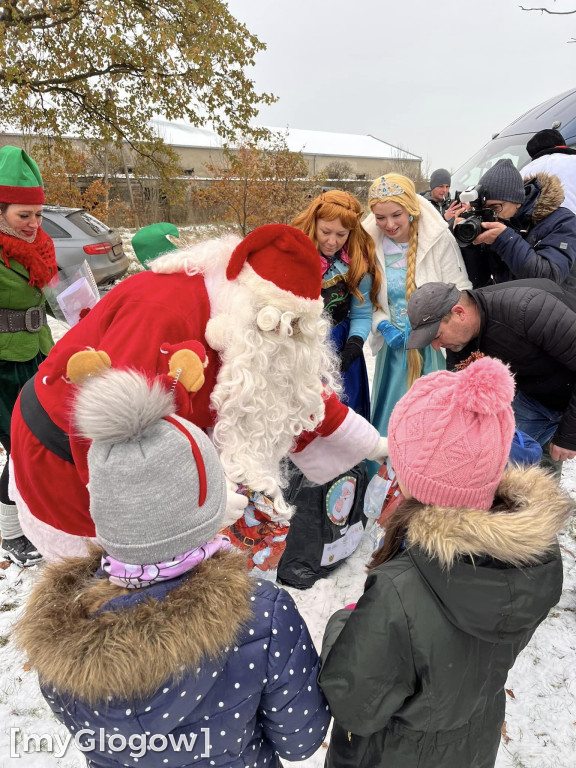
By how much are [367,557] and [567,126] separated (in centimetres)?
488

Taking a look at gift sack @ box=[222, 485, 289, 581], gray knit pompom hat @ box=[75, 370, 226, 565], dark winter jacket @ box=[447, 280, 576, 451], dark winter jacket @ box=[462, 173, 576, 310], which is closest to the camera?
gray knit pompom hat @ box=[75, 370, 226, 565]

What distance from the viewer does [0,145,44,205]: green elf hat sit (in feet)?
8.46

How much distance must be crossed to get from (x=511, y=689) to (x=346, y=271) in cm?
239

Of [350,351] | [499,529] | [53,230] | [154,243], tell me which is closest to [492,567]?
[499,529]

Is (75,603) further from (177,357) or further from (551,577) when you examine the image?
(551,577)

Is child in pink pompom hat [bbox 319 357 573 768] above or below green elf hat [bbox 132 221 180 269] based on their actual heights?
below

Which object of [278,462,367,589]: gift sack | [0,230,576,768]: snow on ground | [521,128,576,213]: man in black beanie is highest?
[521,128,576,213]: man in black beanie

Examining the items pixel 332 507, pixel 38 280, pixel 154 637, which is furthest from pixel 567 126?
pixel 154 637

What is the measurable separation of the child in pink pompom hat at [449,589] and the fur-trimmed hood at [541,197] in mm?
2184

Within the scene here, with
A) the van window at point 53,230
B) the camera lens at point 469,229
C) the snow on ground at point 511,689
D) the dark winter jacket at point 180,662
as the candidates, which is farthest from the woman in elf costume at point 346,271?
the van window at point 53,230

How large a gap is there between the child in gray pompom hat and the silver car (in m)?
7.25

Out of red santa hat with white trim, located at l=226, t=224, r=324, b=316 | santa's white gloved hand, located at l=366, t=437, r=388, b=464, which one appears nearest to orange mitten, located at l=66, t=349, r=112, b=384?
red santa hat with white trim, located at l=226, t=224, r=324, b=316

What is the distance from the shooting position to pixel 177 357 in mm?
1261

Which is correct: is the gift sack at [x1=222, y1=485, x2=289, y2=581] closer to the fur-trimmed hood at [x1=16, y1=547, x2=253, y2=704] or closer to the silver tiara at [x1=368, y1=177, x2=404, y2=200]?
the fur-trimmed hood at [x1=16, y1=547, x2=253, y2=704]
